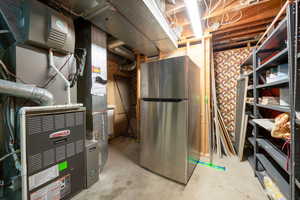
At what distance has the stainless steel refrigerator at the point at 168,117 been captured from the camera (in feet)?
5.42

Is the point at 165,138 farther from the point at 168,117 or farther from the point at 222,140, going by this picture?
the point at 222,140

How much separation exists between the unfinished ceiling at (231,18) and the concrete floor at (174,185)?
2666 millimetres

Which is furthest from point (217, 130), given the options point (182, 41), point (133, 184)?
point (182, 41)

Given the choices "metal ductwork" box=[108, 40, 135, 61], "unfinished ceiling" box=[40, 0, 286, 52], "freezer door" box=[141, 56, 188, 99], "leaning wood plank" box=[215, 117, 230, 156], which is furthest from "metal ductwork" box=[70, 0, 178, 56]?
"leaning wood plank" box=[215, 117, 230, 156]

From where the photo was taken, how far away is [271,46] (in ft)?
5.68

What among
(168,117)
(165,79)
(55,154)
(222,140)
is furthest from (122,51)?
(222,140)

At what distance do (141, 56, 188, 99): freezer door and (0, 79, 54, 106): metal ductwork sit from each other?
1327 mm

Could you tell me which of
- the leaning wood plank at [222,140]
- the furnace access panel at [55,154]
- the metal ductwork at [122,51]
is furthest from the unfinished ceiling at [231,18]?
the furnace access panel at [55,154]

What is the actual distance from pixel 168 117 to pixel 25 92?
1.70m

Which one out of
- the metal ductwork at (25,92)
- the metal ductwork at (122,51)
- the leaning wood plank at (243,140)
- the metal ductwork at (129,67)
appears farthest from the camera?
the metal ductwork at (129,67)

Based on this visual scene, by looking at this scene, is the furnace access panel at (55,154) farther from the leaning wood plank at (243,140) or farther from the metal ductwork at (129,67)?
the leaning wood plank at (243,140)

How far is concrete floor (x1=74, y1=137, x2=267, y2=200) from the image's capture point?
4.80 feet

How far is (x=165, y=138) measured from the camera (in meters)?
1.80

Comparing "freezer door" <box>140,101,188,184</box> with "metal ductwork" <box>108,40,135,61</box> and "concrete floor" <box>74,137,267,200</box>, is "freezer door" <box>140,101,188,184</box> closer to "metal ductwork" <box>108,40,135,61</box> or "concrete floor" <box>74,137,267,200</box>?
"concrete floor" <box>74,137,267,200</box>
